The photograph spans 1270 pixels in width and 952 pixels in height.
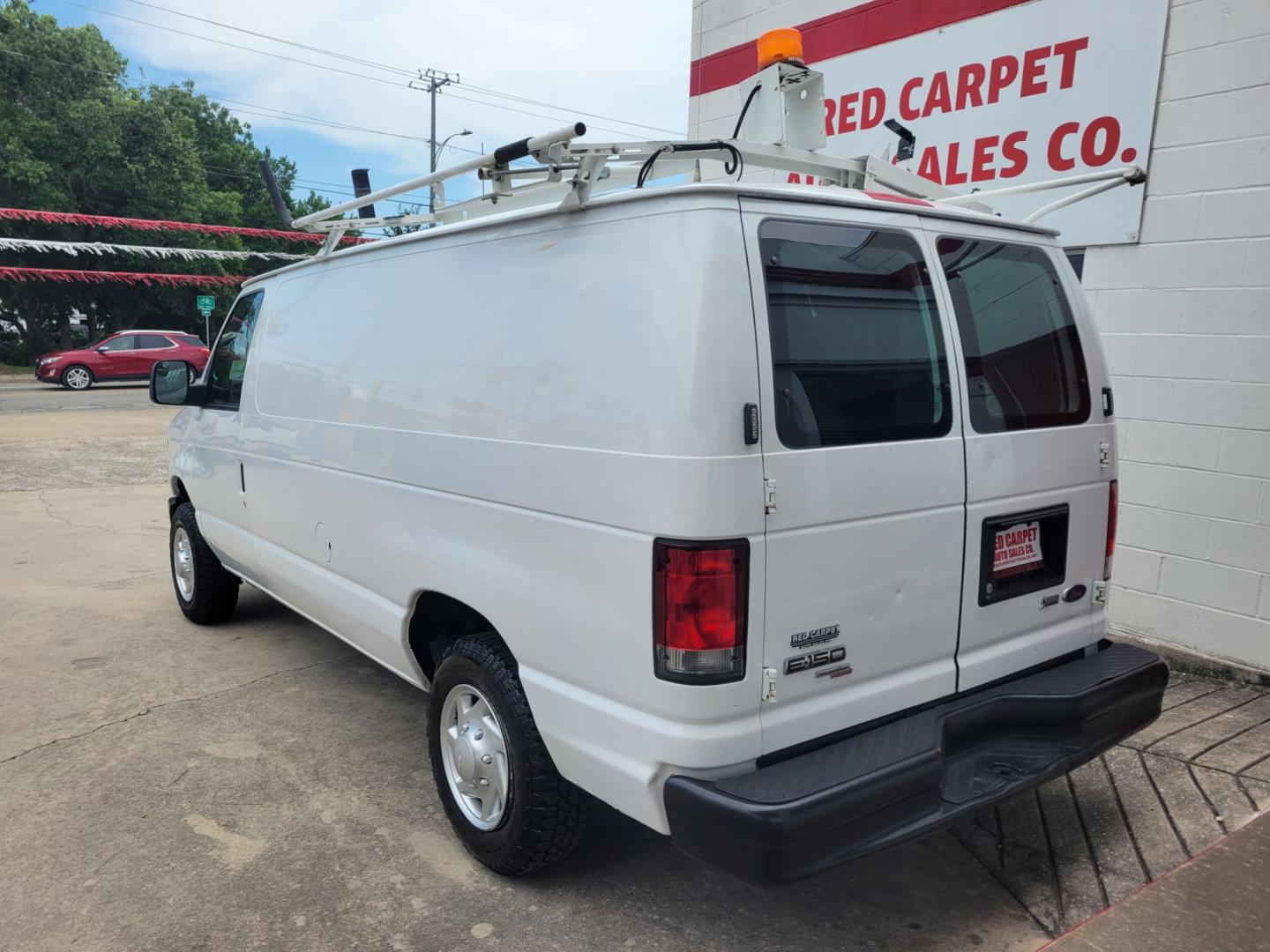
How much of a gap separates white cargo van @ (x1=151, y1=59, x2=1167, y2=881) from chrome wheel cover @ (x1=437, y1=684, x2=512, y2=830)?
0.01m

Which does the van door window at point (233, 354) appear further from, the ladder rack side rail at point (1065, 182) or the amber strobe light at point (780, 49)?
the ladder rack side rail at point (1065, 182)

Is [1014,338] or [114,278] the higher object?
[114,278]

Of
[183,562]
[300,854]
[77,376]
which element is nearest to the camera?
[300,854]

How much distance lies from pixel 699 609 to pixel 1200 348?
3560 millimetres

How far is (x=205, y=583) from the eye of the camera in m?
5.28

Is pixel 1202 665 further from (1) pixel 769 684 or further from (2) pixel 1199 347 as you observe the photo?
(1) pixel 769 684

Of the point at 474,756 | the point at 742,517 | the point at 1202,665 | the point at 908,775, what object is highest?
the point at 742,517

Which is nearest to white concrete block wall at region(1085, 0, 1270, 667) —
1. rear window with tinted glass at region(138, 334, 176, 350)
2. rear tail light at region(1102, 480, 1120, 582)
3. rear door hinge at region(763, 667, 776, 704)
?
rear tail light at region(1102, 480, 1120, 582)

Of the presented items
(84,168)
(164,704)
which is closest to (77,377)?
(84,168)

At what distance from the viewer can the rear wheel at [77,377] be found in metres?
23.9

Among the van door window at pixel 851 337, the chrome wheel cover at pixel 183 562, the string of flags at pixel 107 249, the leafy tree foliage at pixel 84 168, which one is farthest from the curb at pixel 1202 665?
the leafy tree foliage at pixel 84 168

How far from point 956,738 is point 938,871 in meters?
0.68

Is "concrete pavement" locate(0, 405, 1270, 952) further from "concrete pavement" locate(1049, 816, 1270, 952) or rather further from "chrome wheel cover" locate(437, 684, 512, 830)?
"chrome wheel cover" locate(437, 684, 512, 830)

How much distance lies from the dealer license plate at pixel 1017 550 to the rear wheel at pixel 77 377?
86.9ft
